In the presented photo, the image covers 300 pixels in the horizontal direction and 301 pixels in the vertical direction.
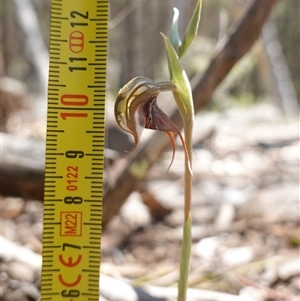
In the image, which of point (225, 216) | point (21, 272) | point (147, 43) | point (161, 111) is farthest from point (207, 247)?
point (147, 43)

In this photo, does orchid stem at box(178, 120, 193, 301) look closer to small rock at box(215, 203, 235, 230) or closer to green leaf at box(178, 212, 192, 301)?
green leaf at box(178, 212, 192, 301)

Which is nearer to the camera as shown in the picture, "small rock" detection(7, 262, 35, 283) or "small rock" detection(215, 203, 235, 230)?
"small rock" detection(7, 262, 35, 283)

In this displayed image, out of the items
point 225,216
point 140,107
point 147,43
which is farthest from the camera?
point 147,43

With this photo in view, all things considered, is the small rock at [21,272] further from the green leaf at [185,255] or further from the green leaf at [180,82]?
the green leaf at [180,82]

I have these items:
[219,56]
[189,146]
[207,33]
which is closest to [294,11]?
[207,33]

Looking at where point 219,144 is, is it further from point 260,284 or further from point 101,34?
point 101,34

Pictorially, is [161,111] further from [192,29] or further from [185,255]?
[185,255]

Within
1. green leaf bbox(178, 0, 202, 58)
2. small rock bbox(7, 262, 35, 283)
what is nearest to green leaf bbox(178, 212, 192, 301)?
green leaf bbox(178, 0, 202, 58)

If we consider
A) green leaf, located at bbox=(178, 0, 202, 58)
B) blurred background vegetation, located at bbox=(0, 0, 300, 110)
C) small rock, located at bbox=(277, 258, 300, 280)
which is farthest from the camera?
blurred background vegetation, located at bbox=(0, 0, 300, 110)
